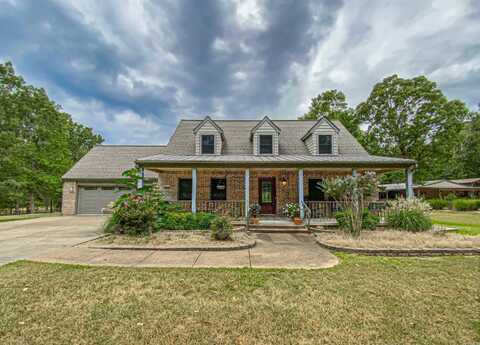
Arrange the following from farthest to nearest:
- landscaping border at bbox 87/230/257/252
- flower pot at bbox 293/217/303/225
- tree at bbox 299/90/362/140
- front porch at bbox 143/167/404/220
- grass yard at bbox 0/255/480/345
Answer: tree at bbox 299/90/362/140 < front porch at bbox 143/167/404/220 < flower pot at bbox 293/217/303/225 < landscaping border at bbox 87/230/257/252 < grass yard at bbox 0/255/480/345

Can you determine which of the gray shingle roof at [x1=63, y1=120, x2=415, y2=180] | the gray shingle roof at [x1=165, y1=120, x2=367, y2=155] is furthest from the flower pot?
the gray shingle roof at [x1=165, y1=120, x2=367, y2=155]

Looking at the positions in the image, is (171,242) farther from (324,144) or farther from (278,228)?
(324,144)

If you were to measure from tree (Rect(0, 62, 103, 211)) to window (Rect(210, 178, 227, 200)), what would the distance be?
14.0m

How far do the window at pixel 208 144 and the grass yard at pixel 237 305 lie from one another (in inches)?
337

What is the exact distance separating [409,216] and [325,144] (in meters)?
5.55

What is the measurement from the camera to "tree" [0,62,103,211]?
579 inches

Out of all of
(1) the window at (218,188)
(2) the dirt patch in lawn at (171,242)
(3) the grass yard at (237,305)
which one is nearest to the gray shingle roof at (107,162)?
(1) the window at (218,188)

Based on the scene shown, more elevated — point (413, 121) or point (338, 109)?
point (338, 109)

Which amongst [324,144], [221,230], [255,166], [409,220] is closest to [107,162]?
[255,166]

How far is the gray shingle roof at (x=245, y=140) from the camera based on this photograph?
12.6m

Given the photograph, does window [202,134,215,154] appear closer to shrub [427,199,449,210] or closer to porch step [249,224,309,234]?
porch step [249,224,309,234]

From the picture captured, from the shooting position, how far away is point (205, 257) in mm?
5277

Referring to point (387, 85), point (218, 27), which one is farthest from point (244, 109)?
point (387, 85)

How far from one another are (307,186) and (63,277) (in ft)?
36.6
